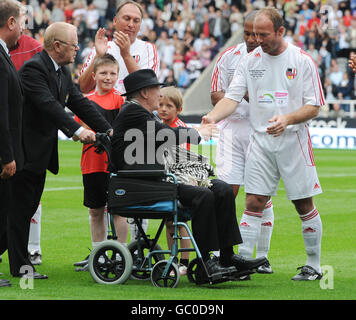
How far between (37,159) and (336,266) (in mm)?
3040

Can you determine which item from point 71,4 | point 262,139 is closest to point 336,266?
point 262,139

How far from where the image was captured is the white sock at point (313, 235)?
7.49 metres

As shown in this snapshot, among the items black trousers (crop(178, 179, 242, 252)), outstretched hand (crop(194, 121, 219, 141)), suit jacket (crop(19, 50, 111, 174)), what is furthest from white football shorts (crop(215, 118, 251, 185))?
suit jacket (crop(19, 50, 111, 174))

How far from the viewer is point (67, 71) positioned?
7.68 m

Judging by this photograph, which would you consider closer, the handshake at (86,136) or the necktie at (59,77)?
the handshake at (86,136)

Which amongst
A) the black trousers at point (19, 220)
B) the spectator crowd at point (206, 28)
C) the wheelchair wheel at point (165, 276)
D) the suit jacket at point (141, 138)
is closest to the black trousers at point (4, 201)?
the black trousers at point (19, 220)

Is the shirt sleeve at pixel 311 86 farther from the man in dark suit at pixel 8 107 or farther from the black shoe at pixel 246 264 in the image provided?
the man in dark suit at pixel 8 107

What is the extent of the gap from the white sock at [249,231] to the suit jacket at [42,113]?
174cm

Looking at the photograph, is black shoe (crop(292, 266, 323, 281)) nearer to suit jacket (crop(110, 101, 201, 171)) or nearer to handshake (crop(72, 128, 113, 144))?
suit jacket (crop(110, 101, 201, 171))

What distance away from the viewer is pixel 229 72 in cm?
848

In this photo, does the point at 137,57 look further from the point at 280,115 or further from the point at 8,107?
the point at 8,107

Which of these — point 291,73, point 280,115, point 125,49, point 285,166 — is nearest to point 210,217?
point 285,166

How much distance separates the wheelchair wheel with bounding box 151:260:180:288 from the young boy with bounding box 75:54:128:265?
123 cm

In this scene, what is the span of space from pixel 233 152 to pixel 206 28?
78.4ft
